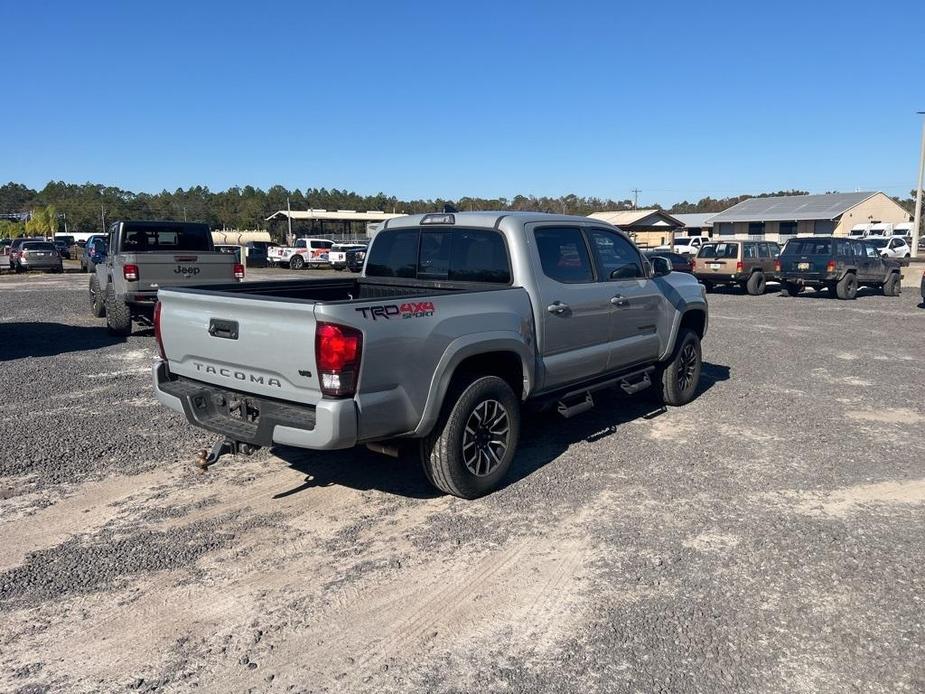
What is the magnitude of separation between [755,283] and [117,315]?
702 inches

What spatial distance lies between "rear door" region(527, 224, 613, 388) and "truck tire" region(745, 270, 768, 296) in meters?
17.4

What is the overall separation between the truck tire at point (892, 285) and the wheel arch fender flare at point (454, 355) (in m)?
20.5

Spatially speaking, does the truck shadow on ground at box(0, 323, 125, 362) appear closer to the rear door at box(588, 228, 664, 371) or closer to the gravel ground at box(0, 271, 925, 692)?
the gravel ground at box(0, 271, 925, 692)

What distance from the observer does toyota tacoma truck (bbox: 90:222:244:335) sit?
1136 centimetres

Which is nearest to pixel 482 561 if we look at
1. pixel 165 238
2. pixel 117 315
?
pixel 117 315

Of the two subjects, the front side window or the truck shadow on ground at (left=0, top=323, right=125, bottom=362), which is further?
the truck shadow on ground at (left=0, top=323, right=125, bottom=362)

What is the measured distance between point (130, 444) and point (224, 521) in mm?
2040

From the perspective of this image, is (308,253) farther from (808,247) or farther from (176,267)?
(176,267)

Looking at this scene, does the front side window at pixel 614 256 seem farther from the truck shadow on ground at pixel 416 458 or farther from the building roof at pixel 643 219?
the building roof at pixel 643 219

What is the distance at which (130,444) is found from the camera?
6109 millimetres

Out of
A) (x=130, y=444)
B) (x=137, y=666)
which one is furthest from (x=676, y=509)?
(x=130, y=444)

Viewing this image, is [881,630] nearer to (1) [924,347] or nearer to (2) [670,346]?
(2) [670,346]

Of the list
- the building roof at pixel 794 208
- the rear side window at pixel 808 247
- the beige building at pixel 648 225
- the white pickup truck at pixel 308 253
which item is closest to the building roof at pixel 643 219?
the beige building at pixel 648 225

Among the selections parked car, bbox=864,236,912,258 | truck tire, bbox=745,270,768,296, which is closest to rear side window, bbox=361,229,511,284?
truck tire, bbox=745,270,768,296
